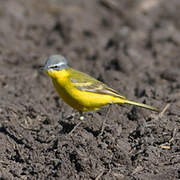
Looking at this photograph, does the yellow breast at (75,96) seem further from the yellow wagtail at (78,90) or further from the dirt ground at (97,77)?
the dirt ground at (97,77)

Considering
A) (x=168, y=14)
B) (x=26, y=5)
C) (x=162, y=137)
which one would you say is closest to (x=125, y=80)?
(x=162, y=137)

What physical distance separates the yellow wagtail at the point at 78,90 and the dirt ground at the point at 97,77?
22cm

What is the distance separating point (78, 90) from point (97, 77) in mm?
2087

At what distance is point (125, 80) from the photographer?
948cm

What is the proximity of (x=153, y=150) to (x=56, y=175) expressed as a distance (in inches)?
59.9

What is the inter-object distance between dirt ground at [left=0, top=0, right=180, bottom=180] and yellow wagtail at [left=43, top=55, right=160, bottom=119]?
0.22 m

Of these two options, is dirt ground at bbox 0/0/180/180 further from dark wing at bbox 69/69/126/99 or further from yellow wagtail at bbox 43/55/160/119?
dark wing at bbox 69/69/126/99

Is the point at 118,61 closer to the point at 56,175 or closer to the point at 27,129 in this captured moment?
the point at 27,129

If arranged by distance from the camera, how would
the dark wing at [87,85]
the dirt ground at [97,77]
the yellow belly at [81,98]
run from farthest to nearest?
1. the dark wing at [87,85]
2. the yellow belly at [81,98]
3. the dirt ground at [97,77]

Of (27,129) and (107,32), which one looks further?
(107,32)

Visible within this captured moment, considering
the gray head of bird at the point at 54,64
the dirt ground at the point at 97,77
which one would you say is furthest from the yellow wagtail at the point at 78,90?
the dirt ground at the point at 97,77

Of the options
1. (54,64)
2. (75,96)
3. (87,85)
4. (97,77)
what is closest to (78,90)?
(75,96)

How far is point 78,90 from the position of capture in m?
7.39

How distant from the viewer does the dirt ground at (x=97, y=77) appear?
6.27 metres
